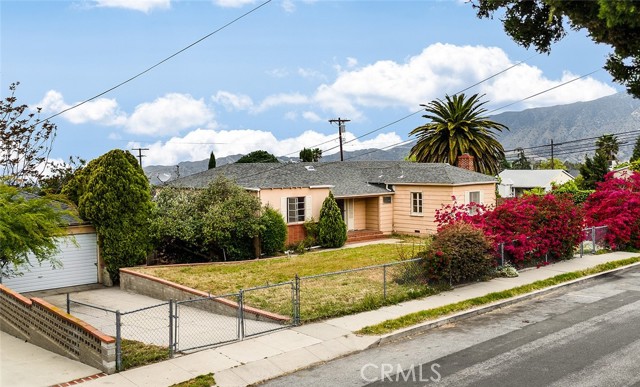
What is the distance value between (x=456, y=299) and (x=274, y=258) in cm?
1112

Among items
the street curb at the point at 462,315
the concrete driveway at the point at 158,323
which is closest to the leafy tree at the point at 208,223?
the concrete driveway at the point at 158,323

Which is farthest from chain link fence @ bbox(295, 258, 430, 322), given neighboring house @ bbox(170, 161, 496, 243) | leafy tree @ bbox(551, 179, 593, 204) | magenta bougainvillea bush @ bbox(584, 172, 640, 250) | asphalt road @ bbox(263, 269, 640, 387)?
leafy tree @ bbox(551, 179, 593, 204)

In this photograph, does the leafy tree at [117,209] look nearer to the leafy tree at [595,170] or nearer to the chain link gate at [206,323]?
the chain link gate at [206,323]

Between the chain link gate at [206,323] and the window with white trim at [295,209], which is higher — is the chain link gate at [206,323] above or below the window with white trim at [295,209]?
below

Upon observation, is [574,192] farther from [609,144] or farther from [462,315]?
[609,144]

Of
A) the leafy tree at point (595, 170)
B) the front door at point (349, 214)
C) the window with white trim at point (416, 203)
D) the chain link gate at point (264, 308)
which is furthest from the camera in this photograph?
the leafy tree at point (595, 170)

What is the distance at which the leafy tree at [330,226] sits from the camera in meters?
28.5

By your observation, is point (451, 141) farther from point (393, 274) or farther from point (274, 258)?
point (393, 274)

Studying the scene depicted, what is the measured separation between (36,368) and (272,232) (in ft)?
50.0

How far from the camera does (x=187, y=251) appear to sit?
83.8 ft

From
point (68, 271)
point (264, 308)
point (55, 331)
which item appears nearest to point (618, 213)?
point (264, 308)

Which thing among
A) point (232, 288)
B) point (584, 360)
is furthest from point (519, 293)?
point (232, 288)

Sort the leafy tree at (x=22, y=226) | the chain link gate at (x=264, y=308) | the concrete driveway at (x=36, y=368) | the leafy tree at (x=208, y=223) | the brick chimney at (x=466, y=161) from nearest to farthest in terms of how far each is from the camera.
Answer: the concrete driveway at (x=36, y=368), the chain link gate at (x=264, y=308), the leafy tree at (x=22, y=226), the leafy tree at (x=208, y=223), the brick chimney at (x=466, y=161)

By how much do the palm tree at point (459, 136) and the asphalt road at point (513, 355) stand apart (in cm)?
3223
